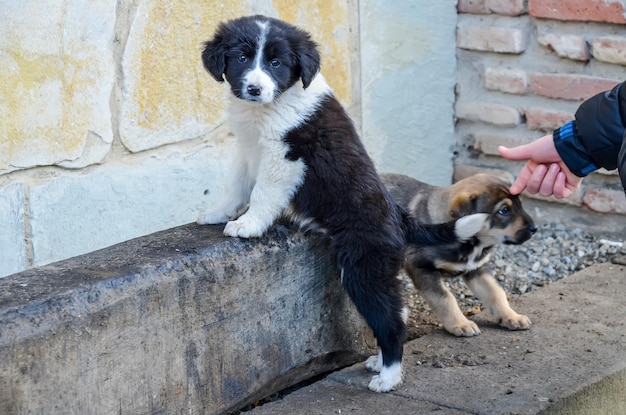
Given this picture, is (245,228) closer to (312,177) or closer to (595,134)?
(312,177)

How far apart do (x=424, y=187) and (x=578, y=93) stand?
1.25 m

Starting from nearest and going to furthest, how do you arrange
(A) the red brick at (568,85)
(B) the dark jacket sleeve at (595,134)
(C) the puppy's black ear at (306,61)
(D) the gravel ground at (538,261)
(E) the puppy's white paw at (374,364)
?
(B) the dark jacket sleeve at (595,134) → (C) the puppy's black ear at (306,61) → (E) the puppy's white paw at (374,364) → (D) the gravel ground at (538,261) → (A) the red brick at (568,85)

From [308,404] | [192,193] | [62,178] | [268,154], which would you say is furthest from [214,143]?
[308,404]

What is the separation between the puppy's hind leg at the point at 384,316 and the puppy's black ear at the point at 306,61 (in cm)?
66

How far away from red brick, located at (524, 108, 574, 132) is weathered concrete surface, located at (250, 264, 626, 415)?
1.20 metres

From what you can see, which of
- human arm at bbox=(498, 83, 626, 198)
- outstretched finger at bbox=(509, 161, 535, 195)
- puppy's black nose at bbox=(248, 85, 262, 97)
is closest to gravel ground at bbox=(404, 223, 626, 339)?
outstretched finger at bbox=(509, 161, 535, 195)

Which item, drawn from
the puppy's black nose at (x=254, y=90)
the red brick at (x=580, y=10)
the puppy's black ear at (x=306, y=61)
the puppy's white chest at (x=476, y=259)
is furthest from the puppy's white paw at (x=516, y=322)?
the red brick at (x=580, y=10)

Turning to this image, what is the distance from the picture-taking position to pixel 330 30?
4.99 m

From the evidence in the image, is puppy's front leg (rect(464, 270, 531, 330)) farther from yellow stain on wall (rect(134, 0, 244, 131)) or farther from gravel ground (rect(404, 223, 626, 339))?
yellow stain on wall (rect(134, 0, 244, 131))

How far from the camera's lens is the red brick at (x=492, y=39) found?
5.13m

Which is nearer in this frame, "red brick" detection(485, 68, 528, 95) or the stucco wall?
the stucco wall

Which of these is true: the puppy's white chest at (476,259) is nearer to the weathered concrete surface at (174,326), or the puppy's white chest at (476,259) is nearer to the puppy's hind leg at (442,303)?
the puppy's hind leg at (442,303)

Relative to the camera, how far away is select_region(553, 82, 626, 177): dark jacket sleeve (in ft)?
10.2

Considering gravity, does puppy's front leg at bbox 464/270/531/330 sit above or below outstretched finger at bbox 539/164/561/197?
below
